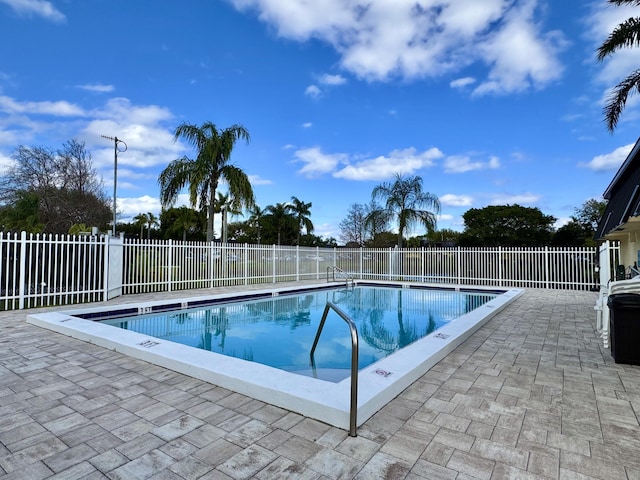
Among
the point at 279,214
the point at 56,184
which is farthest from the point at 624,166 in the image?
the point at 279,214

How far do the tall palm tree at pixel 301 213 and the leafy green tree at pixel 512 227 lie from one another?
48.4 feet

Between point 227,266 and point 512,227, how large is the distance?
85.7 ft

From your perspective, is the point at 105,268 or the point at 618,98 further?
the point at 618,98

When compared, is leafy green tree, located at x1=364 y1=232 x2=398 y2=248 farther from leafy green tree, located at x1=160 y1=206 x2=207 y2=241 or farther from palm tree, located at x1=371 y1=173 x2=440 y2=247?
leafy green tree, located at x1=160 y1=206 x2=207 y2=241

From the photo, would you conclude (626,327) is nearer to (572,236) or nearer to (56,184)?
(56,184)

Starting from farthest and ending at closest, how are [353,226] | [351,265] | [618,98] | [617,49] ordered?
1. [353,226]
2. [351,265]
3. [618,98]
4. [617,49]

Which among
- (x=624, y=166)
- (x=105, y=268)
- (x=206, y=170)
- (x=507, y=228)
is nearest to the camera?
(x=105, y=268)

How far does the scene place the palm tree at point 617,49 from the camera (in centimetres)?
873

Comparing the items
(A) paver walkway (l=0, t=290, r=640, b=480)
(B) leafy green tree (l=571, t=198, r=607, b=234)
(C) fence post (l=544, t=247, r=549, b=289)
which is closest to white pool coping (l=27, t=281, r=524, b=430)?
(A) paver walkway (l=0, t=290, r=640, b=480)

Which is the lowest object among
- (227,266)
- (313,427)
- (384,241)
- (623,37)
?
(313,427)

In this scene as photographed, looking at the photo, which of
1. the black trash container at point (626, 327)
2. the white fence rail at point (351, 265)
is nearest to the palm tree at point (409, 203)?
the white fence rail at point (351, 265)

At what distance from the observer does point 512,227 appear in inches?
1161

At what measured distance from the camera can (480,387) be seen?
10.9 feet

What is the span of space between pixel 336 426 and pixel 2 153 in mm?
23141
